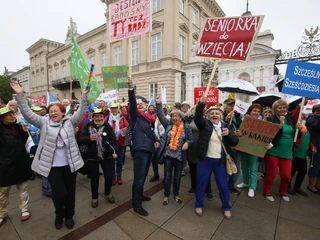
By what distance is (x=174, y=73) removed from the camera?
16.5 m

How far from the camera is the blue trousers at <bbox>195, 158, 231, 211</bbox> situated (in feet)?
9.40

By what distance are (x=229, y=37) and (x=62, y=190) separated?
3.54 meters

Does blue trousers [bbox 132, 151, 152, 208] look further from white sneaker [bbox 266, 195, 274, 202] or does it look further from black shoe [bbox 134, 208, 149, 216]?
white sneaker [bbox 266, 195, 274, 202]

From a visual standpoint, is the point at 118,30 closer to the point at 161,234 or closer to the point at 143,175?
the point at 143,175

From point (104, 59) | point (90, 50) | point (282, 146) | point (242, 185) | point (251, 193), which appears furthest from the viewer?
point (90, 50)

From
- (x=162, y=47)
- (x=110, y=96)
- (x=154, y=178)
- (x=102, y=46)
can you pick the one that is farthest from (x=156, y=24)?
(x=154, y=178)

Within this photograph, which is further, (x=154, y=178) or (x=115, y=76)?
(x=115, y=76)

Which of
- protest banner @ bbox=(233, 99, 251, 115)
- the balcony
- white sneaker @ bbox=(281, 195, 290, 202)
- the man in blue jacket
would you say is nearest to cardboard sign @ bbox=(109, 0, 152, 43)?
the man in blue jacket

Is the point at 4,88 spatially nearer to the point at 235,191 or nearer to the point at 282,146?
the point at 235,191

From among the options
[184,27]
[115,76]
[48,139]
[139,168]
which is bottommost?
[139,168]

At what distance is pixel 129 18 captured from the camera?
3.74 metres

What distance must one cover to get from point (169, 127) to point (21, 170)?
252 centimetres

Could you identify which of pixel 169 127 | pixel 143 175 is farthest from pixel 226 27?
pixel 143 175

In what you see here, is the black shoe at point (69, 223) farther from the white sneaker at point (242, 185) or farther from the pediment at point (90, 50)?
the pediment at point (90, 50)
